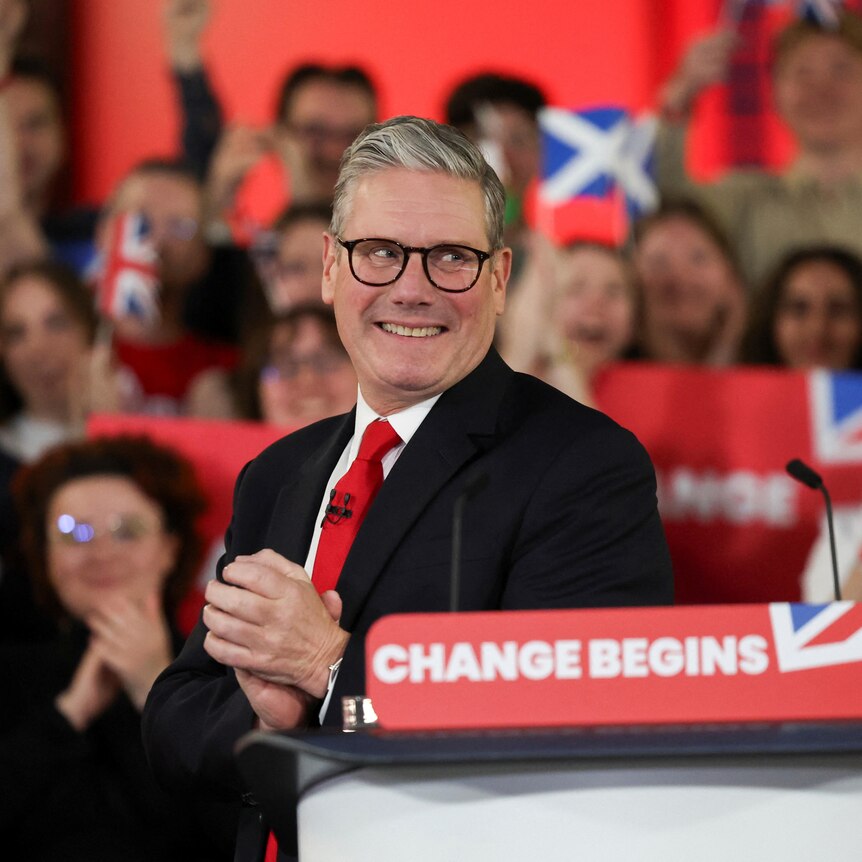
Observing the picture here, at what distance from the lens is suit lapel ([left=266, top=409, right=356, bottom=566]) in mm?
1793

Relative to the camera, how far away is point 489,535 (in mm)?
1647

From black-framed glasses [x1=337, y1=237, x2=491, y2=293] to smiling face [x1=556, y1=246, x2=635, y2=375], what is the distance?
2787 mm

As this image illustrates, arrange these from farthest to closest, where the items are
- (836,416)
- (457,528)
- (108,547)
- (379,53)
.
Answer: (379,53) < (836,416) < (108,547) < (457,528)

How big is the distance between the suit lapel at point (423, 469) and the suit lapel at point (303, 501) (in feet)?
0.43

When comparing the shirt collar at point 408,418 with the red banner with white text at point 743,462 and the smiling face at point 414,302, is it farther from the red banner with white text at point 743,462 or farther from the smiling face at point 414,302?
the red banner with white text at point 743,462

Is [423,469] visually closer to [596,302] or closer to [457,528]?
[457,528]

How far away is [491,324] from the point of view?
1.84 m

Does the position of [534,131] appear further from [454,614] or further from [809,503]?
[454,614]

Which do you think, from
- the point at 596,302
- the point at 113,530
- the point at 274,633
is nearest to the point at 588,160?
the point at 596,302

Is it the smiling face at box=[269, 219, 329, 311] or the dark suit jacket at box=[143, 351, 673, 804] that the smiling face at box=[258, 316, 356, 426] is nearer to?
the smiling face at box=[269, 219, 329, 311]

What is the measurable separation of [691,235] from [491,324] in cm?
290

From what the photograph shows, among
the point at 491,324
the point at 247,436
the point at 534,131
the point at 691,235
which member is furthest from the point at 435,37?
the point at 491,324

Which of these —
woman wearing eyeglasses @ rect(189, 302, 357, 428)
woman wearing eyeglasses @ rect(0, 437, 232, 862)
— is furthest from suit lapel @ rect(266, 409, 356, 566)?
woman wearing eyeglasses @ rect(189, 302, 357, 428)

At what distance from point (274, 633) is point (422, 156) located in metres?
0.58
